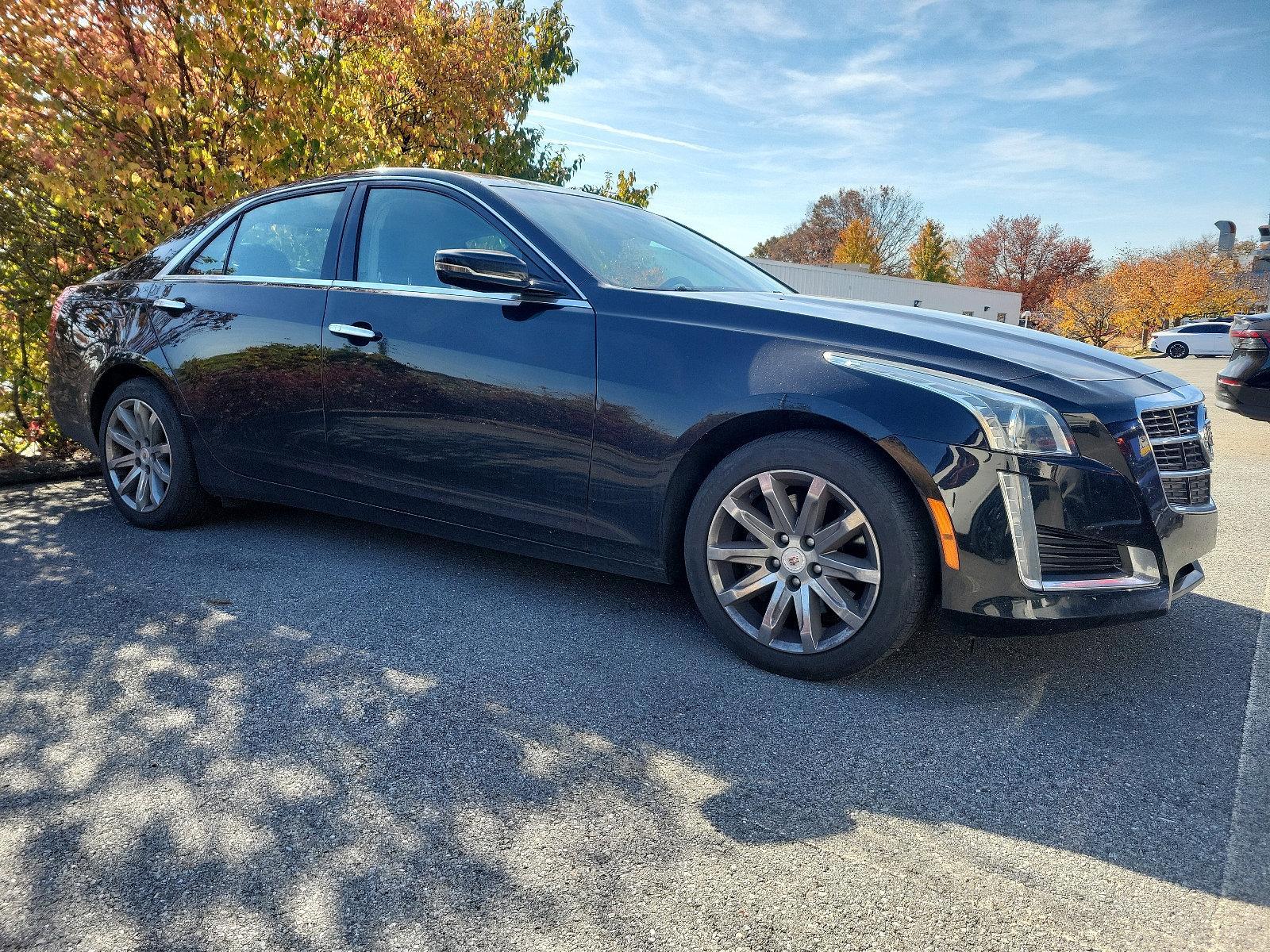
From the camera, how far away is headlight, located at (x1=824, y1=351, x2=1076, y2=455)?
269cm

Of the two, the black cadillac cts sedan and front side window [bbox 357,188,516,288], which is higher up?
front side window [bbox 357,188,516,288]

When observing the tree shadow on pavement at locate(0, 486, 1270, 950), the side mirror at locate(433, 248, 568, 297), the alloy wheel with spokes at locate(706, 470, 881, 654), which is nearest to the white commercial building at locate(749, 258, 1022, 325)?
the side mirror at locate(433, 248, 568, 297)

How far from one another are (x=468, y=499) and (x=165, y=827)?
171cm

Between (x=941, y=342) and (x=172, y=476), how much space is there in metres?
3.58

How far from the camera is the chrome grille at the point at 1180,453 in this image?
113 inches

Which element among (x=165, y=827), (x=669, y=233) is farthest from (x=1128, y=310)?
(x=165, y=827)

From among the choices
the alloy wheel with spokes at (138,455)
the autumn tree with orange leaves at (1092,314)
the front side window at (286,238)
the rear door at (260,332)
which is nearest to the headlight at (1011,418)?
the rear door at (260,332)

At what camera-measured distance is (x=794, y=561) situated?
298 centimetres

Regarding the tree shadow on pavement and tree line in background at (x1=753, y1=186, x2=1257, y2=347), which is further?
tree line in background at (x1=753, y1=186, x2=1257, y2=347)

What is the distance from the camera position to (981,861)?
2066mm

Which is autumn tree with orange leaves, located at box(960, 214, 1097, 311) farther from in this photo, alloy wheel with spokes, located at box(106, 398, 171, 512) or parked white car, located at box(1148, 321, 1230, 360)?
alloy wheel with spokes, located at box(106, 398, 171, 512)

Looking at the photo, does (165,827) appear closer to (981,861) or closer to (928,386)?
(981,861)

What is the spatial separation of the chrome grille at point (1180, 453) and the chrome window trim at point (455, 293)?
6.14 ft

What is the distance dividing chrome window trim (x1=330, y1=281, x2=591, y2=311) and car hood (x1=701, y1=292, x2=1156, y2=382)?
45 cm
